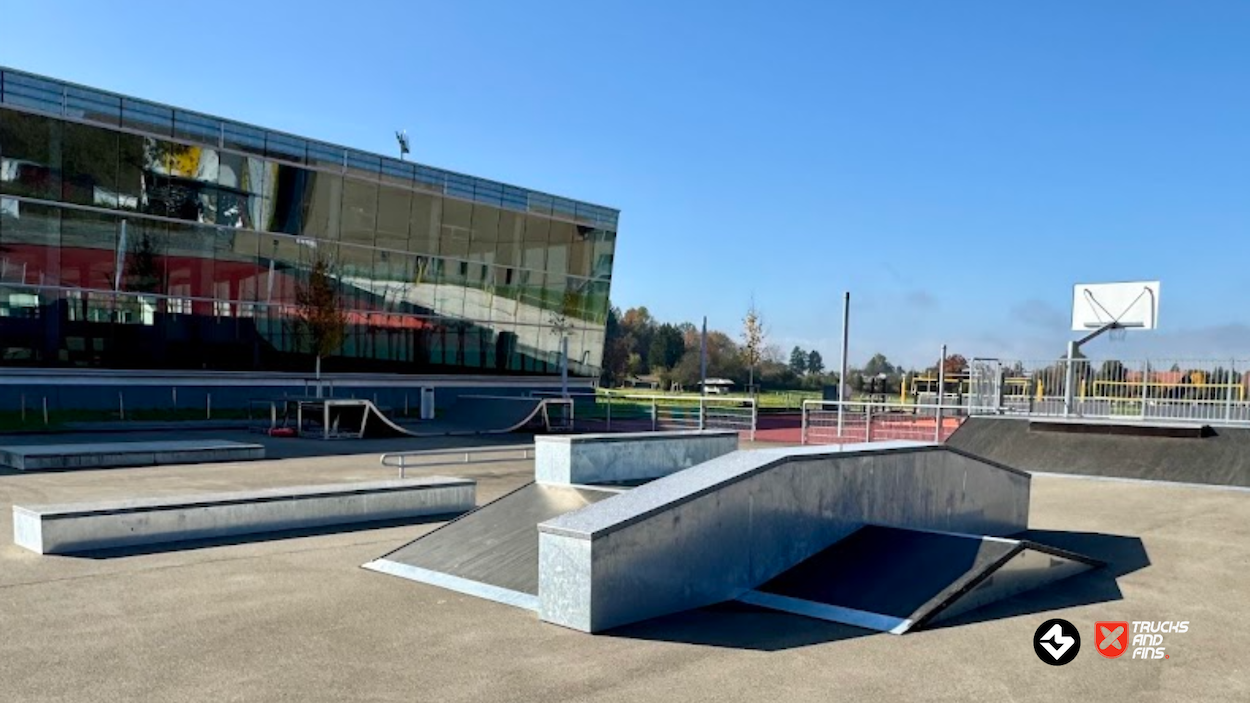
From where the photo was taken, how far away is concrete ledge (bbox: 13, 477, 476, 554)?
8844 millimetres

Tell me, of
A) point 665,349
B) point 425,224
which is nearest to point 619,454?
point 425,224

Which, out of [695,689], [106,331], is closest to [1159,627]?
[695,689]

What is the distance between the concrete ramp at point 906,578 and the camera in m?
6.74

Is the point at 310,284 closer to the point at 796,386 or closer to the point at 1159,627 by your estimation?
the point at 1159,627

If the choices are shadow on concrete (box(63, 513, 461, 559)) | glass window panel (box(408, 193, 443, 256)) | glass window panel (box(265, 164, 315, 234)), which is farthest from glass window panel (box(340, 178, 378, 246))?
shadow on concrete (box(63, 513, 461, 559))

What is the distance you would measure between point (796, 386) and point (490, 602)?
82.6 metres

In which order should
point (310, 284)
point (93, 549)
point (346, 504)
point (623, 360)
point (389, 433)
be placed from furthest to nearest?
point (623, 360), point (310, 284), point (389, 433), point (346, 504), point (93, 549)

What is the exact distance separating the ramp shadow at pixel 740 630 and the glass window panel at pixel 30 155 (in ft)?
91.3

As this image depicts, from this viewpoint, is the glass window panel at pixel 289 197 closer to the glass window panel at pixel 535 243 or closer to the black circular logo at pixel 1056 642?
the glass window panel at pixel 535 243

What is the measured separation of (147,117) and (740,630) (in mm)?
29436

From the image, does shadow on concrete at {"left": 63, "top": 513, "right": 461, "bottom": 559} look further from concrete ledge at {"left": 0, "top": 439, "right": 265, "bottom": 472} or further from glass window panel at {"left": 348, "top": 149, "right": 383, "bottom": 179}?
glass window panel at {"left": 348, "top": 149, "right": 383, "bottom": 179}

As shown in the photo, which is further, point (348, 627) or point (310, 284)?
point (310, 284)

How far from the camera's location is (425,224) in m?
37.8

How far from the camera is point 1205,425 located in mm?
18125
